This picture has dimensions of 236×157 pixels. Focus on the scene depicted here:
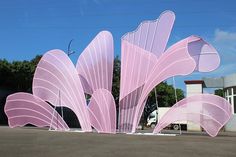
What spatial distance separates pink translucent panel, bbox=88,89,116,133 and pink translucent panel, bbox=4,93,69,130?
3.40 m

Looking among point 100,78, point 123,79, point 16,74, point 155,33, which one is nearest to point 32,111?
point 100,78

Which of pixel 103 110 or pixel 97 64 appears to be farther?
pixel 97 64

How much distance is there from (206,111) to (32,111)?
39.8ft

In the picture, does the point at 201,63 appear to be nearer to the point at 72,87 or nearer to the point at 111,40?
the point at 111,40

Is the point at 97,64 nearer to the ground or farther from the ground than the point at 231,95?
farther from the ground

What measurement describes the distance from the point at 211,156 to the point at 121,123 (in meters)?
14.2

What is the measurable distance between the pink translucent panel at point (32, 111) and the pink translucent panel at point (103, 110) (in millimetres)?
3397

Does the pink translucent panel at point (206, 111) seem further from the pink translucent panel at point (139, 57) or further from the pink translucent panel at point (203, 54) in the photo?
the pink translucent panel at point (139, 57)

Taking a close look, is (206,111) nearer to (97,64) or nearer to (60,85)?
(97,64)

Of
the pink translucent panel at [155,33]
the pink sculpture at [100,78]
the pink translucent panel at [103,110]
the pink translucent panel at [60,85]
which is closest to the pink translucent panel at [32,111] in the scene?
the pink translucent panel at [60,85]

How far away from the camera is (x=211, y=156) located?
46.9 ft

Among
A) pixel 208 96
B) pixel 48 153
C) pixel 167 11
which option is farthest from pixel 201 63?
pixel 48 153

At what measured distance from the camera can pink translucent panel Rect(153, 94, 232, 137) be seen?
2492cm

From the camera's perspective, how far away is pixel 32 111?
30.3 meters
